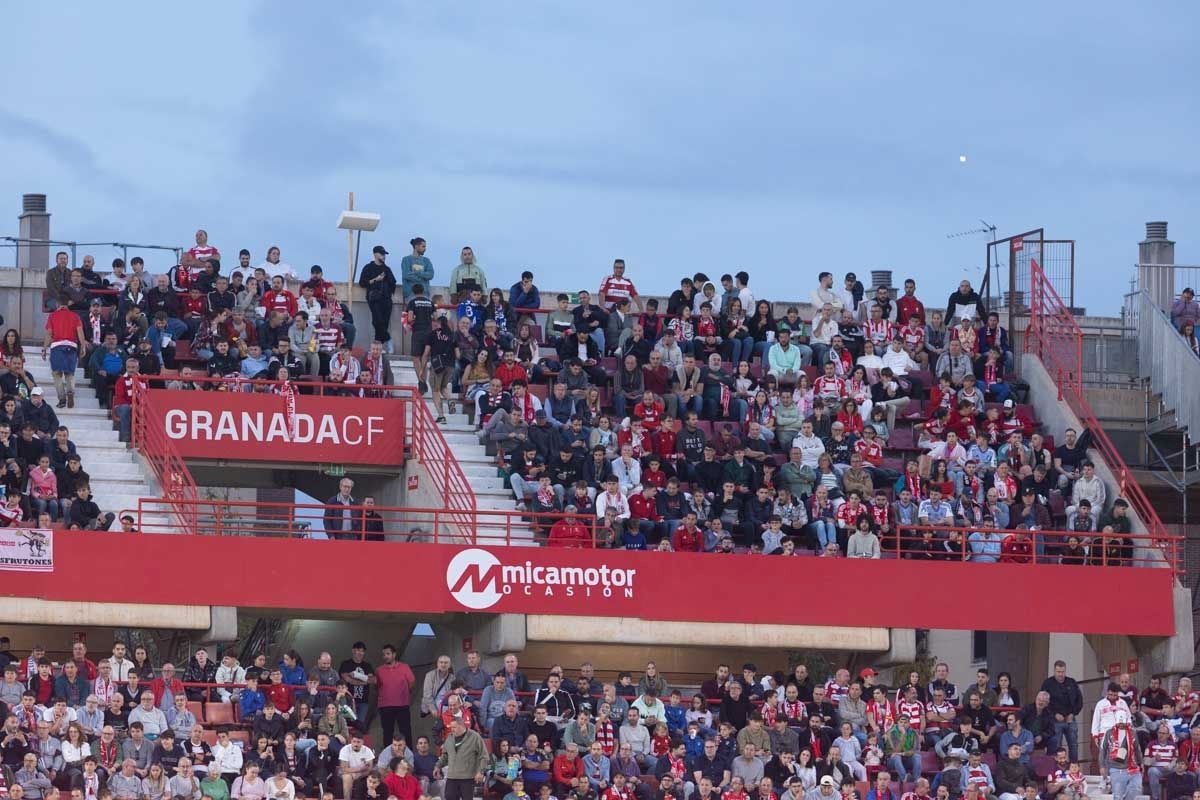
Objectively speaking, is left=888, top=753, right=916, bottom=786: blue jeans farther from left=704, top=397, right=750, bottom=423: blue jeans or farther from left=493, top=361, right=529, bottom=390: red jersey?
left=493, top=361, right=529, bottom=390: red jersey

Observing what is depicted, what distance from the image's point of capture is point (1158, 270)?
4044 cm

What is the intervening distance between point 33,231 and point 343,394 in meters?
10.0

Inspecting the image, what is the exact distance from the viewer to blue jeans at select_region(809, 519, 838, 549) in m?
32.3

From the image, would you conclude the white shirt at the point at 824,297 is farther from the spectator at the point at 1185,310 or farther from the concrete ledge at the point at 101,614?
the concrete ledge at the point at 101,614

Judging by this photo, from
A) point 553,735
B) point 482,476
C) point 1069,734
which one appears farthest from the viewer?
point 482,476

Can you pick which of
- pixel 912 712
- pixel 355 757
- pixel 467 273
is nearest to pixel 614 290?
pixel 467 273

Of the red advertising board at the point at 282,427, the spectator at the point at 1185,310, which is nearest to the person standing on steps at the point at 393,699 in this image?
the red advertising board at the point at 282,427

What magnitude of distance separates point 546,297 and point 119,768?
48.0 feet

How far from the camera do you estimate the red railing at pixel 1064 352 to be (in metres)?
35.7

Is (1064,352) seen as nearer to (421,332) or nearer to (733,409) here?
(733,409)

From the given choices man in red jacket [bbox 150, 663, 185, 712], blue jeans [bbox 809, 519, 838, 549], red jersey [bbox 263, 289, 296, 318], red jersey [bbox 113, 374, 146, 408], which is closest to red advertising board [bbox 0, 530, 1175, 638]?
blue jeans [bbox 809, 519, 838, 549]

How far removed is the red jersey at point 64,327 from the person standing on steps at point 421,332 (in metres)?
4.46

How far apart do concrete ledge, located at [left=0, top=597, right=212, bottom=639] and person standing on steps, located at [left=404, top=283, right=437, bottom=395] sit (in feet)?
18.1

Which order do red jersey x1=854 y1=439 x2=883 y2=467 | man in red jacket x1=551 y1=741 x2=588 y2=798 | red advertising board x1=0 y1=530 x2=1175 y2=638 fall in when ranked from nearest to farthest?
man in red jacket x1=551 y1=741 x2=588 y2=798
red advertising board x1=0 y1=530 x2=1175 y2=638
red jersey x1=854 y1=439 x2=883 y2=467
